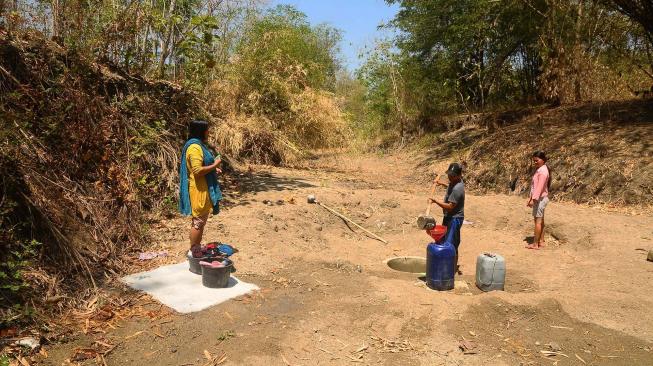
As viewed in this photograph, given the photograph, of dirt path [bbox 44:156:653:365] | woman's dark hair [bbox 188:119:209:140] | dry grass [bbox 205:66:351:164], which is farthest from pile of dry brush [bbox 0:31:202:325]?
dry grass [bbox 205:66:351:164]

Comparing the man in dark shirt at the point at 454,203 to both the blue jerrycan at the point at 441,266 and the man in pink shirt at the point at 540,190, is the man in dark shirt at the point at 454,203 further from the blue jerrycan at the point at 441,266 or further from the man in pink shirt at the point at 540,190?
the man in pink shirt at the point at 540,190

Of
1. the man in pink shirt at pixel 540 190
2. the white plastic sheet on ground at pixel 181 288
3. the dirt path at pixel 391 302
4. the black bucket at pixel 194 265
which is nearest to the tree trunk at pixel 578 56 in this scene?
the dirt path at pixel 391 302

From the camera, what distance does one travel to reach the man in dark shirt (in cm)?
521

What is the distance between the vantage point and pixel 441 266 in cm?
488

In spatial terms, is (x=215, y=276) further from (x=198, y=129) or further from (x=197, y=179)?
(x=198, y=129)

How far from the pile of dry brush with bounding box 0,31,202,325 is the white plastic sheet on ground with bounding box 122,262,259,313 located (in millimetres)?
425

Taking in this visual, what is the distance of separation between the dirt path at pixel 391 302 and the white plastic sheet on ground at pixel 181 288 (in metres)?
0.11

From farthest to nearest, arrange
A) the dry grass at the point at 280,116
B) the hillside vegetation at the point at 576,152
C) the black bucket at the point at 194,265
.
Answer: the dry grass at the point at 280,116 < the hillside vegetation at the point at 576,152 < the black bucket at the point at 194,265

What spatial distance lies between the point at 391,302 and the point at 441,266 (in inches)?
31.6

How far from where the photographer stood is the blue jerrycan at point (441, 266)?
487cm

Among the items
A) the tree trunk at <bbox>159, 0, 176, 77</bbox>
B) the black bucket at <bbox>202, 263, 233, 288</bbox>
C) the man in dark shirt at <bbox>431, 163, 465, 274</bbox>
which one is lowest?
the black bucket at <bbox>202, 263, 233, 288</bbox>

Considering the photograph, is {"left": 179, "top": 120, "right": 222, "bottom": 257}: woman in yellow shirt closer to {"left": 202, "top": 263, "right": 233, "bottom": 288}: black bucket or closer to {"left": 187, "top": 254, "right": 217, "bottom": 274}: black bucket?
{"left": 187, "top": 254, "right": 217, "bottom": 274}: black bucket

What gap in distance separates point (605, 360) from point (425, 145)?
45.6 ft

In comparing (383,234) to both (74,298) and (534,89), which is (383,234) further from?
(534,89)
